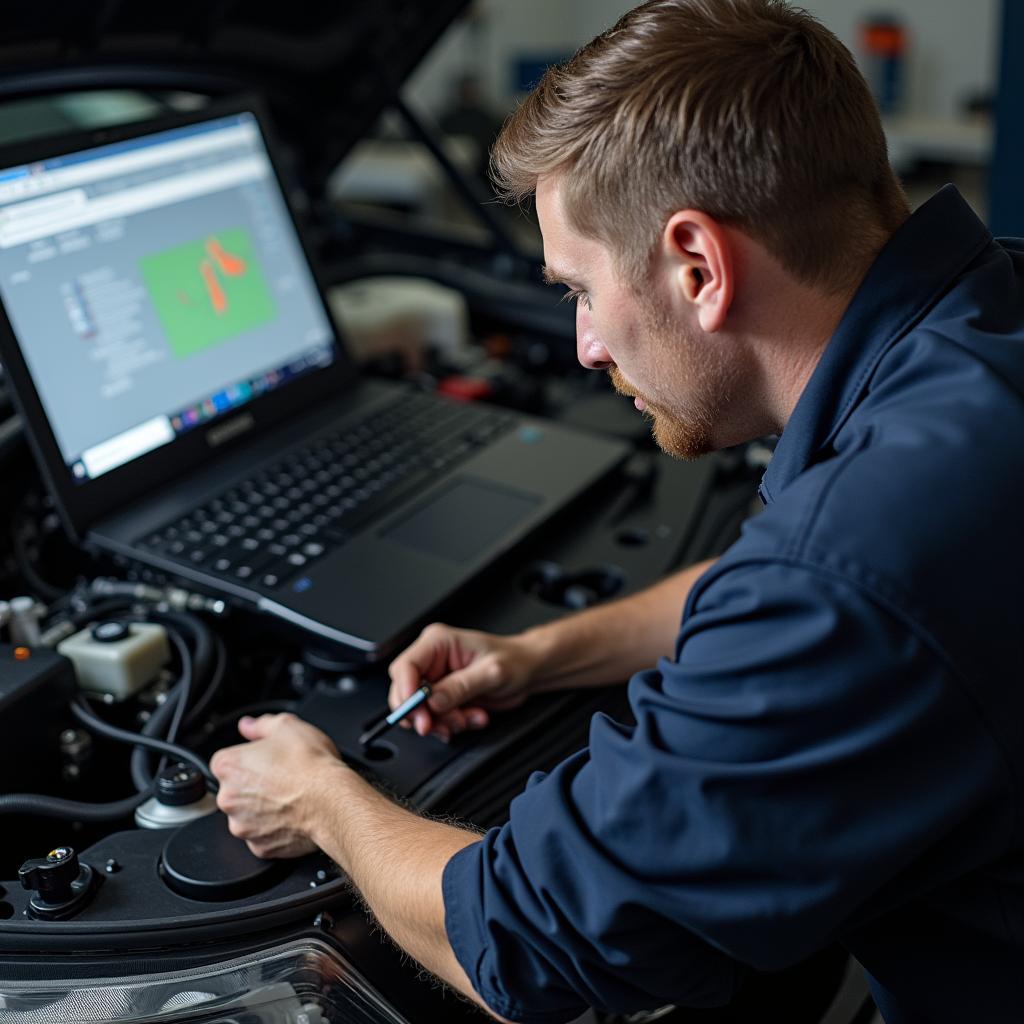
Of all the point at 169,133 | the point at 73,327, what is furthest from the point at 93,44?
the point at 73,327

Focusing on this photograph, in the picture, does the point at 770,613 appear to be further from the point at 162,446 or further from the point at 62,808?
the point at 162,446

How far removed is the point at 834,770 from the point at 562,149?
0.42m

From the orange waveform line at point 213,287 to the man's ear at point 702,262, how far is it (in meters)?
0.64

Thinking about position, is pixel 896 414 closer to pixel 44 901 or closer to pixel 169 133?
pixel 44 901

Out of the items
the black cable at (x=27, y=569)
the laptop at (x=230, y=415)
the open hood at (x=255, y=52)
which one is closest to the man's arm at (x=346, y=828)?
the laptop at (x=230, y=415)

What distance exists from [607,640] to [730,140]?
46cm

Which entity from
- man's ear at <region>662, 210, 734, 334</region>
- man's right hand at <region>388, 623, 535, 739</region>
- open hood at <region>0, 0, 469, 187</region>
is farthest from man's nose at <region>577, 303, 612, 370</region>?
open hood at <region>0, 0, 469, 187</region>

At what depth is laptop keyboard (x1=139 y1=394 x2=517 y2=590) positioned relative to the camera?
3.44ft

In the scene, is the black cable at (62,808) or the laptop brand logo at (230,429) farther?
the laptop brand logo at (230,429)

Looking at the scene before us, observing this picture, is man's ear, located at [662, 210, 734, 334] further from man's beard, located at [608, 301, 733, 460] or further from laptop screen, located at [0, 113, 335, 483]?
laptop screen, located at [0, 113, 335, 483]

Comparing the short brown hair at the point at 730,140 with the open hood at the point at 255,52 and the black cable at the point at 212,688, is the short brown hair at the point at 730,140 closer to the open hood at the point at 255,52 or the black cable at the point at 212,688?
the black cable at the point at 212,688

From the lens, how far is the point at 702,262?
724 millimetres

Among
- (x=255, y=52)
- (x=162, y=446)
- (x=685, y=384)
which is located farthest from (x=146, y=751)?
(x=255, y=52)

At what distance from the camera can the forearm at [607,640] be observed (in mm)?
987
